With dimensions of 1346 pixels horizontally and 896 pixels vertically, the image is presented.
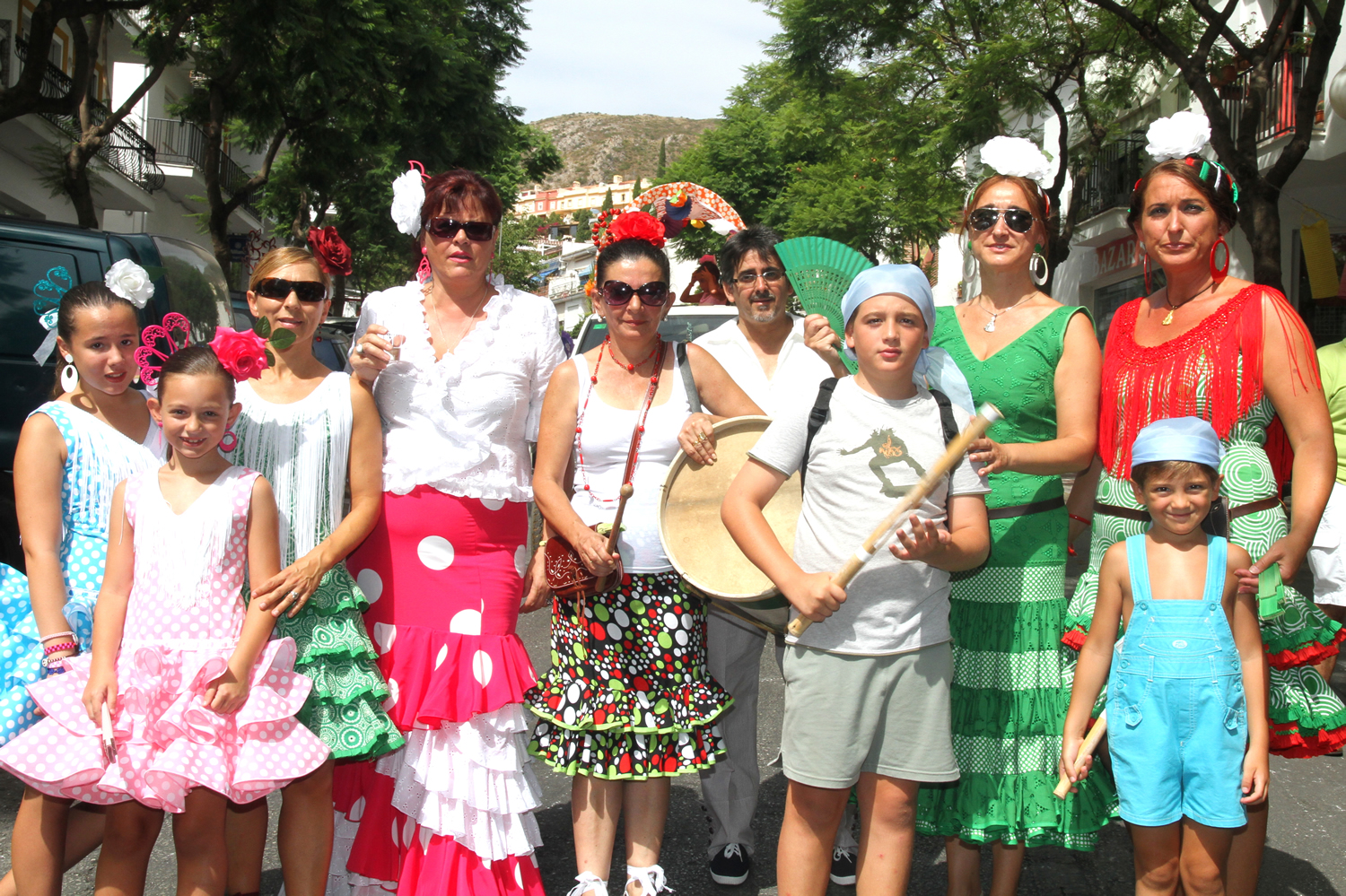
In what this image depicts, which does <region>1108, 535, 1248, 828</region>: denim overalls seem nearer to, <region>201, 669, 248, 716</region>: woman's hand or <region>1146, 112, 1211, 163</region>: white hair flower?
<region>1146, 112, 1211, 163</region>: white hair flower

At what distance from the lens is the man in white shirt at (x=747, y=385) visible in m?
3.35

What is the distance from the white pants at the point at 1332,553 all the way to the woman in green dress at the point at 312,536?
3.38 meters

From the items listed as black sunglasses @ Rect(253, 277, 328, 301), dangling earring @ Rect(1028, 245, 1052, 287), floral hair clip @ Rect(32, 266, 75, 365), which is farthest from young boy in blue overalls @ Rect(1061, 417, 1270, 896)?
floral hair clip @ Rect(32, 266, 75, 365)

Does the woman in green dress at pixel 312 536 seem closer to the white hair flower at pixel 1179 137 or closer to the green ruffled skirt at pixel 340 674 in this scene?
the green ruffled skirt at pixel 340 674

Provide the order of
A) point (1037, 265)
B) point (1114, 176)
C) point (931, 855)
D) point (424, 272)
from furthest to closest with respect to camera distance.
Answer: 1. point (1114, 176)
2. point (931, 855)
3. point (424, 272)
4. point (1037, 265)

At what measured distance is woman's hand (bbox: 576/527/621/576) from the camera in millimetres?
2877

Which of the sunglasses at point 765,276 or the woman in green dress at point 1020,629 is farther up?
the sunglasses at point 765,276

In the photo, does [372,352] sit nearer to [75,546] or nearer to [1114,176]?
[75,546]

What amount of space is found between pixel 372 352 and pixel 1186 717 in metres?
2.27

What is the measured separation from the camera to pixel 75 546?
110 inches

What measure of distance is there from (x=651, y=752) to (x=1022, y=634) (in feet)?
3.47

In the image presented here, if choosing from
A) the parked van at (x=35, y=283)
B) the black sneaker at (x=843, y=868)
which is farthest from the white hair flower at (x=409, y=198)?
the black sneaker at (x=843, y=868)

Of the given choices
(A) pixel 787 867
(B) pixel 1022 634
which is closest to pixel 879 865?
(A) pixel 787 867

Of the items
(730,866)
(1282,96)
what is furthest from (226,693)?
(1282,96)
